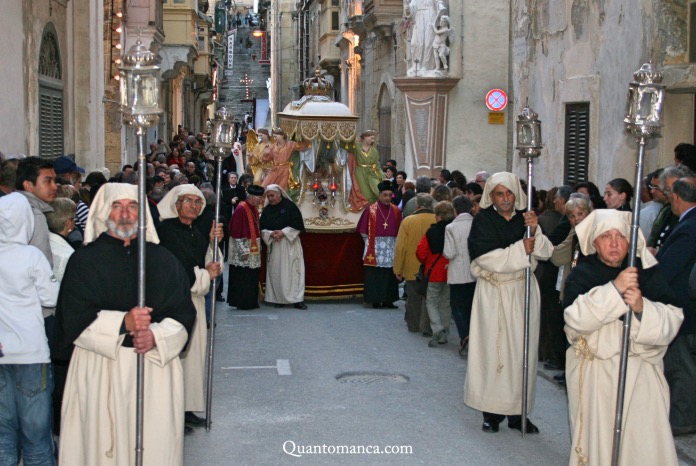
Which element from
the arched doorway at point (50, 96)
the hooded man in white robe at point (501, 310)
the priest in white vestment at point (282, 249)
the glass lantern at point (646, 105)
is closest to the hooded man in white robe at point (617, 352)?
the glass lantern at point (646, 105)

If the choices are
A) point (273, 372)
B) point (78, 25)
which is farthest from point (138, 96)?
point (78, 25)

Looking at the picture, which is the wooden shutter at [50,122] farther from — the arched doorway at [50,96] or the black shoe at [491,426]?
the black shoe at [491,426]

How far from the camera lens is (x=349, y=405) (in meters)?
9.26

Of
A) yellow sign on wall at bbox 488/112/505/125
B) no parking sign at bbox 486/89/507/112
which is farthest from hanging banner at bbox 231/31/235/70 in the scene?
no parking sign at bbox 486/89/507/112

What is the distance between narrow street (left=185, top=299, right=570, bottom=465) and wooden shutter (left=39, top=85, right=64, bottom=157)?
4.84m

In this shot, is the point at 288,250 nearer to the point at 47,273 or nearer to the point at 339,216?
the point at 339,216

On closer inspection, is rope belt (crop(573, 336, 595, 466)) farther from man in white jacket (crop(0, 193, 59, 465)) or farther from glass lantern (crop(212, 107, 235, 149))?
glass lantern (crop(212, 107, 235, 149))

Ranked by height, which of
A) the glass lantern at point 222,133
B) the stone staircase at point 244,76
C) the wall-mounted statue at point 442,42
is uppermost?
the stone staircase at point 244,76

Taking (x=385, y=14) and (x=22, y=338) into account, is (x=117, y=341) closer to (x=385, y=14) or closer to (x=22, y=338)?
(x=22, y=338)

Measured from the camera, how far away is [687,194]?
305 inches

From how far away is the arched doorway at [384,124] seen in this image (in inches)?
1129

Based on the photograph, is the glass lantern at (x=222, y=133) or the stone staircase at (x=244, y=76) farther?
the stone staircase at (x=244, y=76)

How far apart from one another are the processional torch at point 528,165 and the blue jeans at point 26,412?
11.7 ft

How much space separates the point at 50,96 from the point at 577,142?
8.10 meters
